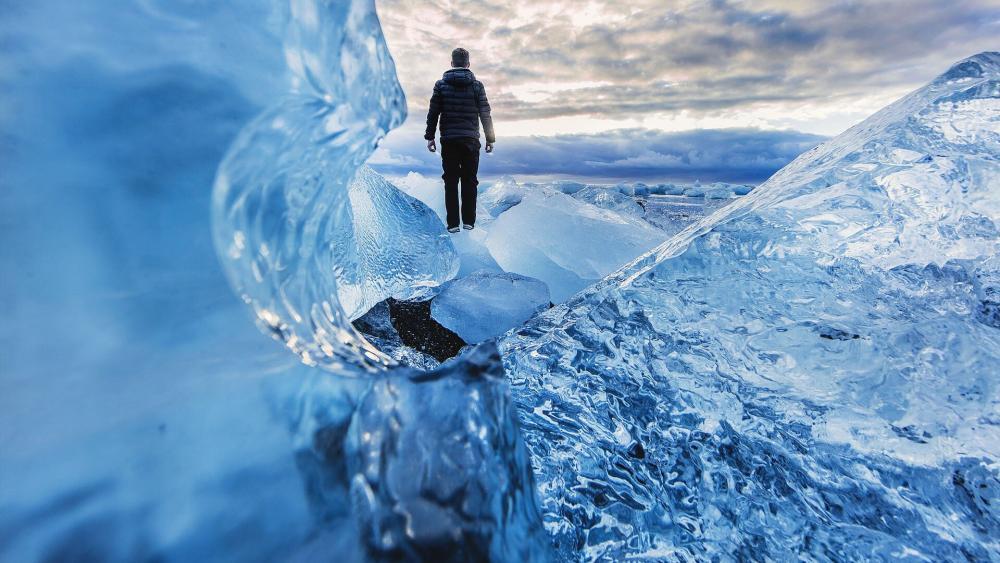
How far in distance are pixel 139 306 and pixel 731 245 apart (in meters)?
1.22

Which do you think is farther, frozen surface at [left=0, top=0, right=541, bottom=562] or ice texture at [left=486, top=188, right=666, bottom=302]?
ice texture at [left=486, top=188, right=666, bottom=302]

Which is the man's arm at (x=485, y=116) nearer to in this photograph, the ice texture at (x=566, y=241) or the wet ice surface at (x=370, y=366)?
the ice texture at (x=566, y=241)

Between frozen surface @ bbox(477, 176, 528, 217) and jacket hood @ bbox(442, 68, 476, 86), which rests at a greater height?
jacket hood @ bbox(442, 68, 476, 86)

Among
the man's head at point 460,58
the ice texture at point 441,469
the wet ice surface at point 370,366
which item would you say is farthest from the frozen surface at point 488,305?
the man's head at point 460,58

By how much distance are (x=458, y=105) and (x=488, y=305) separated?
245 cm

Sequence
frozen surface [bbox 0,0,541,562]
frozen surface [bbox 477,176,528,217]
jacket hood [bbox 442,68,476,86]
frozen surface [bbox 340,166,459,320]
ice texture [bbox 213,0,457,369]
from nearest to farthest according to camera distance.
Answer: frozen surface [bbox 0,0,541,562], ice texture [bbox 213,0,457,369], frozen surface [bbox 340,166,459,320], jacket hood [bbox 442,68,476,86], frozen surface [bbox 477,176,528,217]

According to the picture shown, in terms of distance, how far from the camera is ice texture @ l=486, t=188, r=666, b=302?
9.80 ft

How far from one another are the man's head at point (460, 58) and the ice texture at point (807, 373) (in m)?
3.52

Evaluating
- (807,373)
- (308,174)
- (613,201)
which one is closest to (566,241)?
(807,373)

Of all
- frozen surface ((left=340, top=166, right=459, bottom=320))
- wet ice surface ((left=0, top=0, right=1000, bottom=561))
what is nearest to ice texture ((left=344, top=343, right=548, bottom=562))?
wet ice surface ((left=0, top=0, right=1000, bottom=561))

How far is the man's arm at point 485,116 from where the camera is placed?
434 cm

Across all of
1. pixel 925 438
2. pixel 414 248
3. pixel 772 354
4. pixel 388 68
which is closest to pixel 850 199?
pixel 772 354

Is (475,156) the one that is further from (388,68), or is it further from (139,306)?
(139,306)

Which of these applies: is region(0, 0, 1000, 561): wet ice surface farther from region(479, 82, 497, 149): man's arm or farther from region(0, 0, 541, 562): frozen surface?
region(479, 82, 497, 149): man's arm
